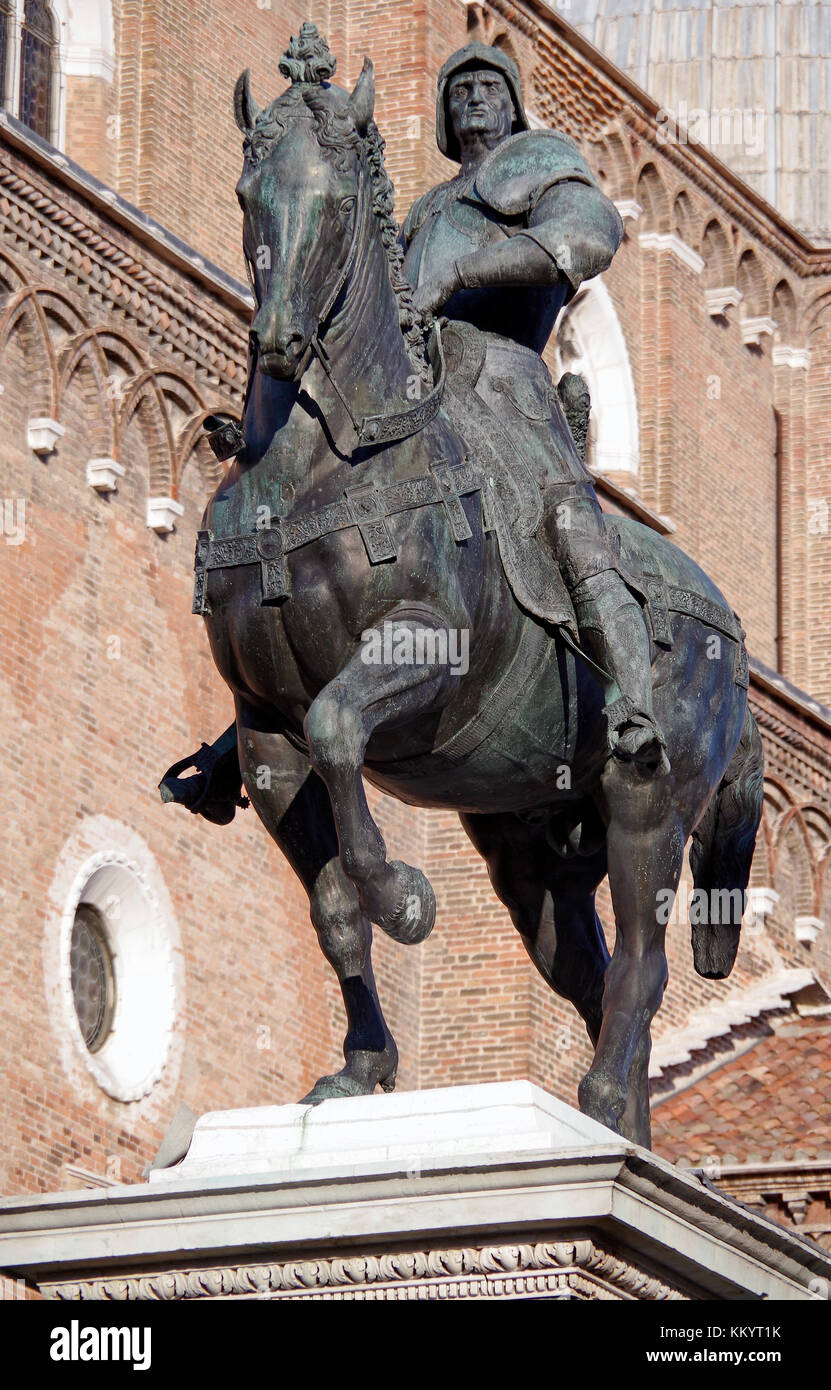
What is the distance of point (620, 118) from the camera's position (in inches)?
1034

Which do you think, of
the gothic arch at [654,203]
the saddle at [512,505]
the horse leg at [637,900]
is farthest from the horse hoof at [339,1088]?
the gothic arch at [654,203]

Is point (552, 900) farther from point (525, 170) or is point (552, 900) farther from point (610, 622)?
point (525, 170)

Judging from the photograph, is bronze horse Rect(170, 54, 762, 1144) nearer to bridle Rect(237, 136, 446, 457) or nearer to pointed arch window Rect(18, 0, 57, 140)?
bridle Rect(237, 136, 446, 457)

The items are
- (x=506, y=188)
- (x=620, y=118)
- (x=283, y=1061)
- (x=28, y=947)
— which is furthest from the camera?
(x=620, y=118)

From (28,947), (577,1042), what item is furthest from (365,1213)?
(577,1042)

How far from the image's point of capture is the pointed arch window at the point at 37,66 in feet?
63.9

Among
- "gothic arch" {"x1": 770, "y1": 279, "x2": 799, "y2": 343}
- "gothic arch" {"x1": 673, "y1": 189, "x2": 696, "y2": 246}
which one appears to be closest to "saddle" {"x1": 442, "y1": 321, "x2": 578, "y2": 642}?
"gothic arch" {"x1": 673, "y1": 189, "x2": 696, "y2": 246}

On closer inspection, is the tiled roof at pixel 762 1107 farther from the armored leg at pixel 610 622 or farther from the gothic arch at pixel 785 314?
the armored leg at pixel 610 622

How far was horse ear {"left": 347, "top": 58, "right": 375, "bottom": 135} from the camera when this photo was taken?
7629mm

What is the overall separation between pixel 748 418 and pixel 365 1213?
21.9 meters

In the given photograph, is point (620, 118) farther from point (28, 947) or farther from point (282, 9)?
point (28, 947)

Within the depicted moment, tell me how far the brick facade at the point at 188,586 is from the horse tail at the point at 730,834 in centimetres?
666

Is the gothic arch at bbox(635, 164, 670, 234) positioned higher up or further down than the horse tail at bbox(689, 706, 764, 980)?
higher up

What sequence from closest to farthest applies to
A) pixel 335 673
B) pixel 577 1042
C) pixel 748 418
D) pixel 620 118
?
pixel 335 673
pixel 577 1042
pixel 620 118
pixel 748 418
